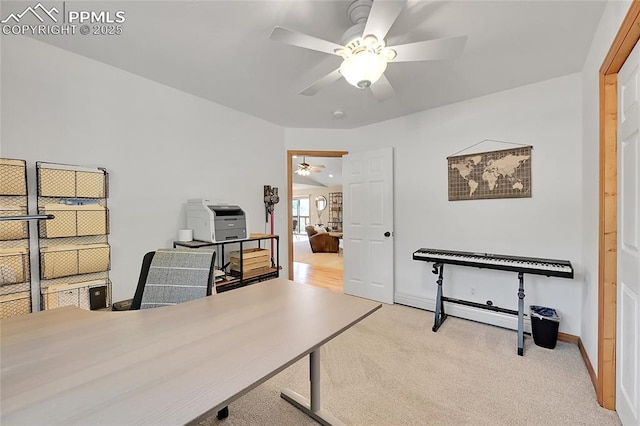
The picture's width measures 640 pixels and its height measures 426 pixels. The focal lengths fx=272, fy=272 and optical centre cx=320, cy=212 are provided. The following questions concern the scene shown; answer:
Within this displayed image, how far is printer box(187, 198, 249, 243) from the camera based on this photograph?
2627 mm

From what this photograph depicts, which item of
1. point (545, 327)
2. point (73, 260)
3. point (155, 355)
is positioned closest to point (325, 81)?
point (155, 355)

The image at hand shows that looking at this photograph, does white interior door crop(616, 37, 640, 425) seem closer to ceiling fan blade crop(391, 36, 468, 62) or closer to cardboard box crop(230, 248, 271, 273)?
ceiling fan blade crop(391, 36, 468, 62)

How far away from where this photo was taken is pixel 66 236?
207cm

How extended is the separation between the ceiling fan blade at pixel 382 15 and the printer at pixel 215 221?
6.60ft

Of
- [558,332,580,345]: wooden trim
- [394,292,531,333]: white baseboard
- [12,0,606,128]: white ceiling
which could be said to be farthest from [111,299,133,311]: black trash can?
[558,332,580,345]: wooden trim

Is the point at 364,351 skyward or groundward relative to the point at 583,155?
groundward

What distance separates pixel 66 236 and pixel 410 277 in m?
3.45

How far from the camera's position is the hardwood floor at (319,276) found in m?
4.50

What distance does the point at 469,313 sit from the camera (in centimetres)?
301

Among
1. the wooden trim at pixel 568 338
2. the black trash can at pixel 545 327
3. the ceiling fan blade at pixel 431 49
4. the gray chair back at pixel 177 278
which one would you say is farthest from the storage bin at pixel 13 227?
the wooden trim at pixel 568 338

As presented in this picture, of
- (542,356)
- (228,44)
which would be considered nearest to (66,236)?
(228,44)

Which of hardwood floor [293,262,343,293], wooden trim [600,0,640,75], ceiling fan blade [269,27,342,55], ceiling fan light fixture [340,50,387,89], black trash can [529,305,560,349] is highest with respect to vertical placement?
ceiling fan blade [269,27,342,55]

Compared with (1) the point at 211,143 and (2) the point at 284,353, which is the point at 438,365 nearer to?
(2) the point at 284,353

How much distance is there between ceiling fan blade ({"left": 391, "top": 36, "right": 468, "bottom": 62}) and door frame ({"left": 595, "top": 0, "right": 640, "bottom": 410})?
0.93m
